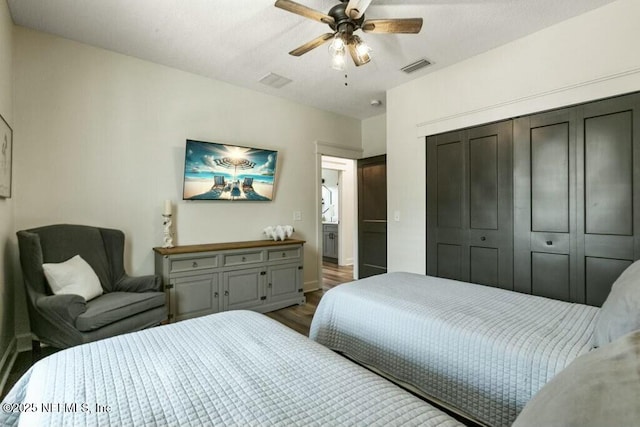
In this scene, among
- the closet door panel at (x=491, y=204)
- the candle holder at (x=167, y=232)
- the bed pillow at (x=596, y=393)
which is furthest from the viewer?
the candle holder at (x=167, y=232)

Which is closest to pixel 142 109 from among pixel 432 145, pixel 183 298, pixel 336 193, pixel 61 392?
pixel 183 298

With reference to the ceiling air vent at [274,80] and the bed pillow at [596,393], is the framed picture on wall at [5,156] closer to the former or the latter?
the ceiling air vent at [274,80]

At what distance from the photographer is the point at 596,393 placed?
0.53m

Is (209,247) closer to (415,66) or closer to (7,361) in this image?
(7,361)

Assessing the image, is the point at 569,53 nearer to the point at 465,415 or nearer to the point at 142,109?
the point at 465,415

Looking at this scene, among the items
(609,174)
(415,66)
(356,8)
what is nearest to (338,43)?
(356,8)

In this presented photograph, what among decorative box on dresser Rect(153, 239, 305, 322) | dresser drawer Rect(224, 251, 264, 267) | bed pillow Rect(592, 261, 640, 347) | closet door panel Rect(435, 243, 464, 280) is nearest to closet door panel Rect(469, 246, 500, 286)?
closet door panel Rect(435, 243, 464, 280)

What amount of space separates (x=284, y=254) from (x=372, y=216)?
1743 mm

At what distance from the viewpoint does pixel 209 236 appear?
12.0ft

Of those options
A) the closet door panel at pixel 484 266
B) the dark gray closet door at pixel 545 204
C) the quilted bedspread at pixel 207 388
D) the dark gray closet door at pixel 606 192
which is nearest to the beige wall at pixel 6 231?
the quilted bedspread at pixel 207 388

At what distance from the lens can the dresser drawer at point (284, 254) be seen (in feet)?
12.1

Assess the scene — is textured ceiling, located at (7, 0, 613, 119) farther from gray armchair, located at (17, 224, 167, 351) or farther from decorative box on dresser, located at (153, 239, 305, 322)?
decorative box on dresser, located at (153, 239, 305, 322)

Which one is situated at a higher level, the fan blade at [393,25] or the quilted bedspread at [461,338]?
the fan blade at [393,25]

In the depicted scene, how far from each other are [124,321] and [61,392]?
162 centimetres
